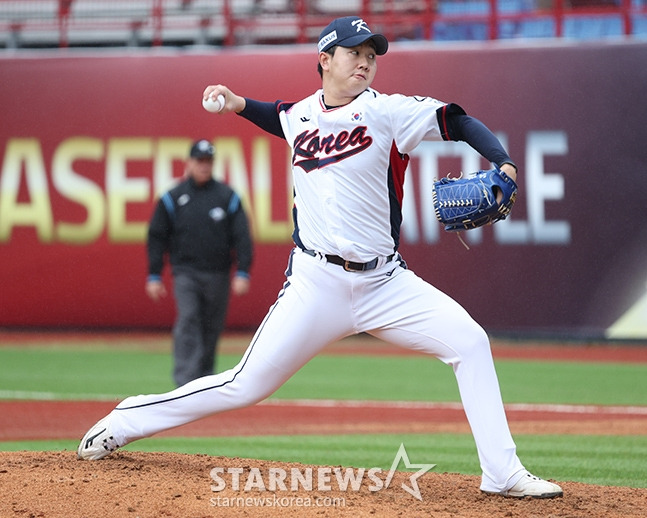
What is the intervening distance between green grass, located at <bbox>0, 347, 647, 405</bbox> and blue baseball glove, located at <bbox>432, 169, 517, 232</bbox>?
5.30 m

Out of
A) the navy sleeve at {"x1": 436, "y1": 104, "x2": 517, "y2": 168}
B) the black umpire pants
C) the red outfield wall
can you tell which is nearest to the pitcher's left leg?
the navy sleeve at {"x1": 436, "y1": 104, "x2": 517, "y2": 168}

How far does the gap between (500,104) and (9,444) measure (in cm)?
857

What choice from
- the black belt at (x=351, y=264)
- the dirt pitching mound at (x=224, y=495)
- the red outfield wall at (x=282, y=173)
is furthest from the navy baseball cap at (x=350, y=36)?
the red outfield wall at (x=282, y=173)

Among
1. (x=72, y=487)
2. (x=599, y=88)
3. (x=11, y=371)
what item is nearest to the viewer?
(x=72, y=487)

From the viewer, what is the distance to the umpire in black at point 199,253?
898 cm

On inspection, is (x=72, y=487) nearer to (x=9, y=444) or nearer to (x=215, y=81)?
(x=9, y=444)

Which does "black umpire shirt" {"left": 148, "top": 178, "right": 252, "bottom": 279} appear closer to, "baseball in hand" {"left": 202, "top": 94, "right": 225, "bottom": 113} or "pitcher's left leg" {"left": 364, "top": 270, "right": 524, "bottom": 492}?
"baseball in hand" {"left": 202, "top": 94, "right": 225, "bottom": 113}

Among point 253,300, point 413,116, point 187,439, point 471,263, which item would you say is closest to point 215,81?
point 253,300

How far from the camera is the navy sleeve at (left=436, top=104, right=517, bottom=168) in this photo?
4305 millimetres

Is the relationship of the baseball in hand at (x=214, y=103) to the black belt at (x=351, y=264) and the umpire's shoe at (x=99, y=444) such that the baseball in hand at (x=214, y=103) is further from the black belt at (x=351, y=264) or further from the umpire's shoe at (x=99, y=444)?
the umpire's shoe at (x=99, y=444)

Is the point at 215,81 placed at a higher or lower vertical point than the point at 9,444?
higher

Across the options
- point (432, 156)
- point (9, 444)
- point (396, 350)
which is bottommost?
point (396, 350)

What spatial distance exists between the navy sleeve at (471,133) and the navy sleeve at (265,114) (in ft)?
2.83

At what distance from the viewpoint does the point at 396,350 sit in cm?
1407
